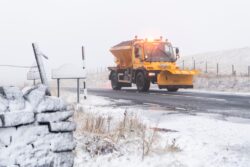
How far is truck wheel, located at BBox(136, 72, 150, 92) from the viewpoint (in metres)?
23.9

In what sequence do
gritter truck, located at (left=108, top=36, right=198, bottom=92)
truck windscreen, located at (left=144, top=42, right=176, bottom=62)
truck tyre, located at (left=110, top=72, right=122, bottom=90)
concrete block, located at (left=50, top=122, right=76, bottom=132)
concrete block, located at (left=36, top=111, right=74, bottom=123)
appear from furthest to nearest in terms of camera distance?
truck tyre, located at (left=110, top=72, right=122, bottom=90)
truck windscreen, located at (left=144, top=42, right=176, bottom=62)
gritter truck, located at (left=108, top=36, right=198, bottom=92)
concrete block, located at (left=50, top=122, right=76, bottom=132)
concrete block, located at (left=36, top=111, right=74, bottom=123)

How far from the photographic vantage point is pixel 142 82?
2417 cm

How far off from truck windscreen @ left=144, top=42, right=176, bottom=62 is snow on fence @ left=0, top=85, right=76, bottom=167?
19398mm

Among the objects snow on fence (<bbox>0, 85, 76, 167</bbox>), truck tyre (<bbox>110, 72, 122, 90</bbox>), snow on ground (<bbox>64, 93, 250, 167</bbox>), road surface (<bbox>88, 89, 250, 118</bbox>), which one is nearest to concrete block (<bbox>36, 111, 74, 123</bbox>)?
snow on fence (<bbox>0, 85, 76, 167</bbox>)

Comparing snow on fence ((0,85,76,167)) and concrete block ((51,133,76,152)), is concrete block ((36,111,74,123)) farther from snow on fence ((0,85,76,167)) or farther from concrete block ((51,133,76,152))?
concrete block ((51,133,76,152))

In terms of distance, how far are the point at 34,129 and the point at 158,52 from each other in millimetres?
20457

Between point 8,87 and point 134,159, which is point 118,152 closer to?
point 134,159

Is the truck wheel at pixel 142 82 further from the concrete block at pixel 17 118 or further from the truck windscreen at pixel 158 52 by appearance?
the concrete block at pixel 17 118

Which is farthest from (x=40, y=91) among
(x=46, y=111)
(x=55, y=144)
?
(x=55, y=144)

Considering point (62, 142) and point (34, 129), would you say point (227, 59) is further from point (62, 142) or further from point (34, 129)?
point (34, 129)

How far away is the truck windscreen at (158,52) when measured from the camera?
24.9 m

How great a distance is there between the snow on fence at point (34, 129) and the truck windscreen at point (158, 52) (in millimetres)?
19398

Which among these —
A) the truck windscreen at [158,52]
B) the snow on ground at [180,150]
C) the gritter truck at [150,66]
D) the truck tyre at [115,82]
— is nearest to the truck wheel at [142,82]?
the gritter truck at [150,66]

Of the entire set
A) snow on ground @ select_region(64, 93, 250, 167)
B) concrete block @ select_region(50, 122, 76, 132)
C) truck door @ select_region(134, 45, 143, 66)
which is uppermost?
truck door @ select_region(134, 45, 143, 66)
